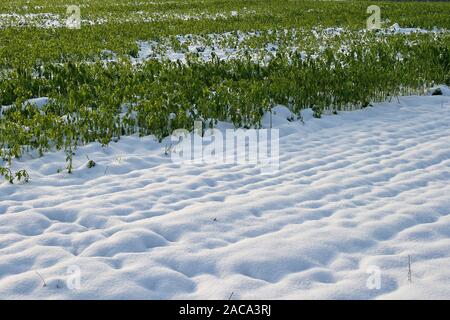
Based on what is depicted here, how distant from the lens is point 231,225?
17.5ft

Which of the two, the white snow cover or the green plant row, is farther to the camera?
the green plant row

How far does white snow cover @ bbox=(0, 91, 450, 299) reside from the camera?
4184 millimetres

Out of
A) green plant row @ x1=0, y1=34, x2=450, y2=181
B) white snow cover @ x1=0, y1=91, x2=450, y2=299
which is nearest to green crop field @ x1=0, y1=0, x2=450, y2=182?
green plant row @ x1=0, y1=34, x2=450, y2=181

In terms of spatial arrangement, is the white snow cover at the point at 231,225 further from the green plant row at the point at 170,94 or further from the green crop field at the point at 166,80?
the green crop field at the point at 166,80

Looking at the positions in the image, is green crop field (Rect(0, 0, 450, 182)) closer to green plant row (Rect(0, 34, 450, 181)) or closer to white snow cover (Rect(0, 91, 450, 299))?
green plant row (Rect(0, 34, 450, 181))

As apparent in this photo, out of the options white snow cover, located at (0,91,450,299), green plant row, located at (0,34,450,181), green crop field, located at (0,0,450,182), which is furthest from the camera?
green crop field, located at (0,0,450,182)

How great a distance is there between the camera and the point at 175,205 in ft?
19.4

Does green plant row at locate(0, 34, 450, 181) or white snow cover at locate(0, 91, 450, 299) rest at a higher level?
green plant row at locate(0, 34, 450, 181)

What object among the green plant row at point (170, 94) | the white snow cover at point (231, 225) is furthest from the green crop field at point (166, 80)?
the white snow cover at point (231, 225)

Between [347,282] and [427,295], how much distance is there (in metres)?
0.60

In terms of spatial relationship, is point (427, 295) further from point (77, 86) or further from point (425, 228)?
point (77, 86)

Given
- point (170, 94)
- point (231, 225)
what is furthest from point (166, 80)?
point (231, 225)

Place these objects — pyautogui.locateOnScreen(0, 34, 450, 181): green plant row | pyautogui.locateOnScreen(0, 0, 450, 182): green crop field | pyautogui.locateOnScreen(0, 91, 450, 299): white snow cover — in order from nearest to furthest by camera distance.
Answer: pyautogui.locateOnScreen(0, 91, 450, 299): white snow cover → pyautogui.locateOnScreen(0, 34, 450, 181): green plant row → pyautogui.locateOnScreen(0, 0, 450, 182): green crop field

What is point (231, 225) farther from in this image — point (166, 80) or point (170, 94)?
point (166, 80)
